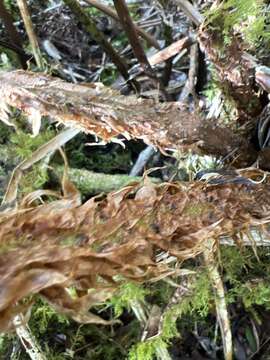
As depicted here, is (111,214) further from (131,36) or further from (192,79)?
(192,79)

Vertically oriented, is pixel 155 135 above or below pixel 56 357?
above

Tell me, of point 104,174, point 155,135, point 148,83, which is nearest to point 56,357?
point 104,174

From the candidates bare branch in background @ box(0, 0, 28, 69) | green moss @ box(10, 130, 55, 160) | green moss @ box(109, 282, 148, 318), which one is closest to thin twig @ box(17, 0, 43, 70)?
bare branch in background @ box(0, 0, 28, 69)

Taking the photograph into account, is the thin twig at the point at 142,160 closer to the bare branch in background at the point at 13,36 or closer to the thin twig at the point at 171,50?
the thin twig at the point at 171,50

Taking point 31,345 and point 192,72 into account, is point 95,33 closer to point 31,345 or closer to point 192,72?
point 192,72

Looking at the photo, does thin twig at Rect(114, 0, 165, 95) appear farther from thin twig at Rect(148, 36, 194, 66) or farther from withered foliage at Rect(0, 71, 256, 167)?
withered foliage at Rect(0, 71, 256, 167)
